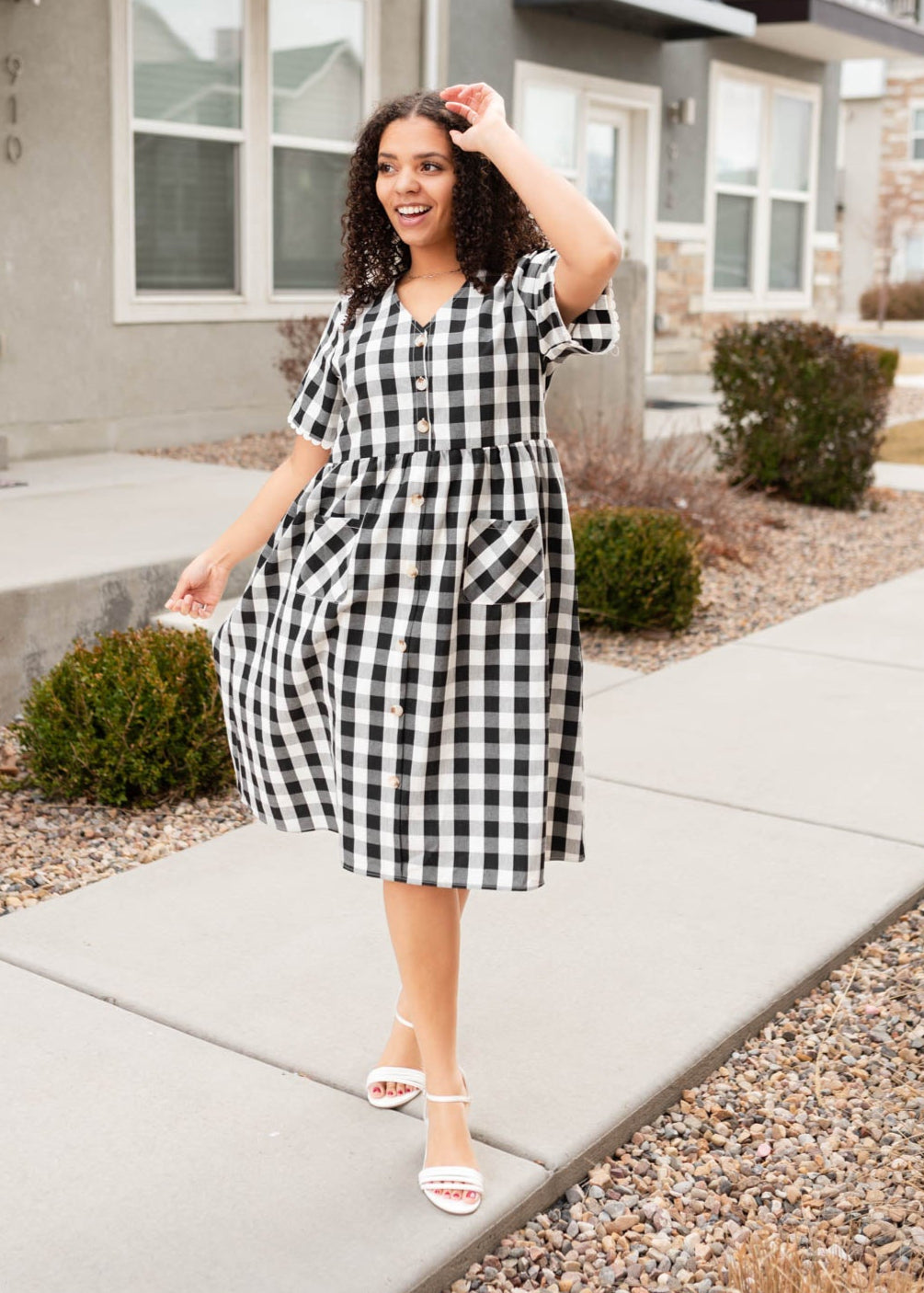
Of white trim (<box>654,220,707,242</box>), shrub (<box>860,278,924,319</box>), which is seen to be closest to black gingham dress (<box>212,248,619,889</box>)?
white trim (<box>654,220,707,242</box>)

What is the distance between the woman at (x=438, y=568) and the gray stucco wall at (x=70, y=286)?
620 cm

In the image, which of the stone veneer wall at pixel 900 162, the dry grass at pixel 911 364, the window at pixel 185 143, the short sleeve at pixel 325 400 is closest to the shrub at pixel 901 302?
the stone veneer wall at pixel 900 162

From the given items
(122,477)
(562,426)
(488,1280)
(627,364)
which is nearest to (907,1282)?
(488,1280)

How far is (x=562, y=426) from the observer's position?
8969 mm

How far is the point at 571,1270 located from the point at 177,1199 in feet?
1.95

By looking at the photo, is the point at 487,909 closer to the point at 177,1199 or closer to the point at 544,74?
the point at 177,1199

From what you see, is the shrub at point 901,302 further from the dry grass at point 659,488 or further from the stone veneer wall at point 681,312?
the dry grass at point 659,488

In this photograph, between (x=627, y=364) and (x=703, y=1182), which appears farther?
(x=627, y=364)

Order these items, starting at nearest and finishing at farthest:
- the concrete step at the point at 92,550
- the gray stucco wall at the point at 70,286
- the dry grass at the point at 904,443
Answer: the concrete step at the point at 92,550 → the gray stucco wall at the point at 70,286 → the dry grass at the point at 904,443

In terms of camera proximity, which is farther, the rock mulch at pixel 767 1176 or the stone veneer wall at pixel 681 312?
the stone veneer wall at pixel 681 312

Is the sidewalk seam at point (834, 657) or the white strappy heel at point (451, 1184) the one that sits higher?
the sidewalk seam at point (834, 657)

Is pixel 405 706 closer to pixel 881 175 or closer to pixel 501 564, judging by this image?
pixel 501 564

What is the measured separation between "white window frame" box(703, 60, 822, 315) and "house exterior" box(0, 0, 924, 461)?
43cm

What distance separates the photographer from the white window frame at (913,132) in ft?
100
